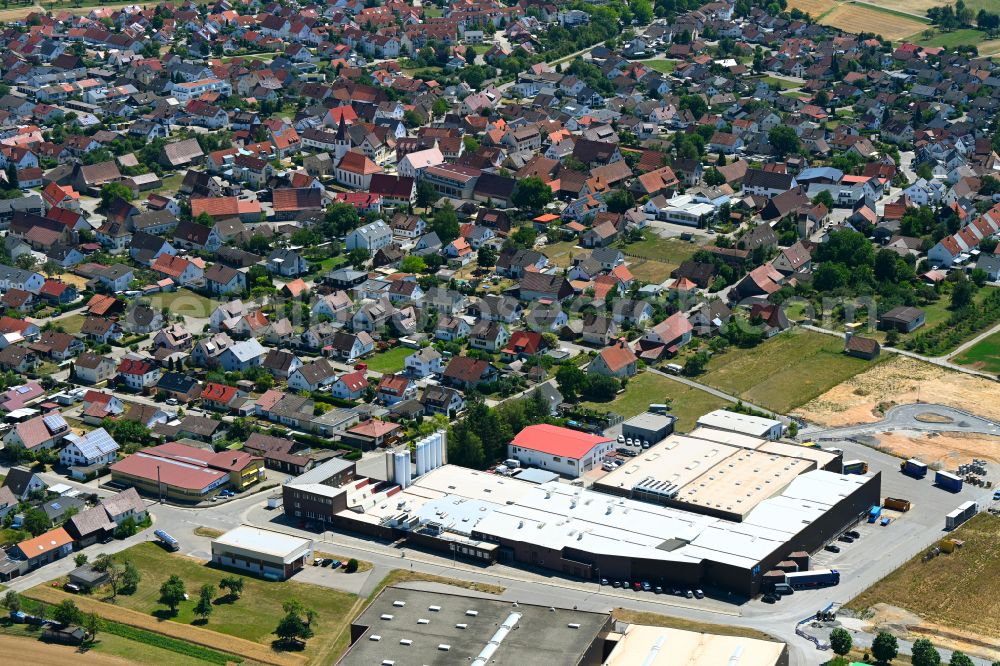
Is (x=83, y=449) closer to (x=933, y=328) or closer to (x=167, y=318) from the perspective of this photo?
(x=167, y=318)

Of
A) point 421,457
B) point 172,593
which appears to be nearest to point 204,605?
point 172,593

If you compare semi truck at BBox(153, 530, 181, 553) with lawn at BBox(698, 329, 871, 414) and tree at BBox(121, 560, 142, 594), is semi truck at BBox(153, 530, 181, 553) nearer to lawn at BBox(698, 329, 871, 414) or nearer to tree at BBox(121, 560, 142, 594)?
tree at BBox(121, 560, 142, 594)

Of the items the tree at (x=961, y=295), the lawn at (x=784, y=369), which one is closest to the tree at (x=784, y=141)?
the tree at (x=961, y=295)

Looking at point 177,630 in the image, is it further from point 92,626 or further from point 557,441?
point 557,441

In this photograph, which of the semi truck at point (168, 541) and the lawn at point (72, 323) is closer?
the semi truck at point (168, 541)

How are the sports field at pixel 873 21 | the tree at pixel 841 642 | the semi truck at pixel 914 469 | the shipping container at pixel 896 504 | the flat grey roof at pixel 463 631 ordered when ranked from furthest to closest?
the sports field at pixel 873 21 < the semi truck at pixel 914 469 < the shipping container at pixel 896 504 < the tree at pixel 841 642 < the flat grey roof at pixel 463 631

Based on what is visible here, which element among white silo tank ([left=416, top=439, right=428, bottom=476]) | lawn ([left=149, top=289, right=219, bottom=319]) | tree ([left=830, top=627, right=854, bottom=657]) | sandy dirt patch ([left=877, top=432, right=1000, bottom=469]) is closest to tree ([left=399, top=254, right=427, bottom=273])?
lawn ([left=149, top=289, right=219, bottom=319])

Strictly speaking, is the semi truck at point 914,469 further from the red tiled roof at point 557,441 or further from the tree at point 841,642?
the tree at point 841,642

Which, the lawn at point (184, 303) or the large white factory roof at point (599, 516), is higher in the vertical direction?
the lawn at point (184, 303)
